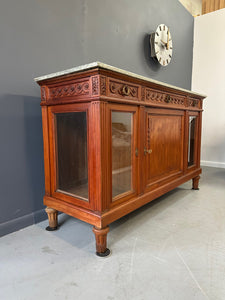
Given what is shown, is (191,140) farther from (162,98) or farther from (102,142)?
(102,142)

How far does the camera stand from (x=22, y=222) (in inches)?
65.7

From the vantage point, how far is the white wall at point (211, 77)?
13.1 ft

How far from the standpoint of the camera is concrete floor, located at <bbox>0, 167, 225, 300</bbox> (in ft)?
3.40

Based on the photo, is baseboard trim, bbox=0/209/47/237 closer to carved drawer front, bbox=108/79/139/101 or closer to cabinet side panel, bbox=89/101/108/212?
cabinet side panel, bbox=89/101/108/212

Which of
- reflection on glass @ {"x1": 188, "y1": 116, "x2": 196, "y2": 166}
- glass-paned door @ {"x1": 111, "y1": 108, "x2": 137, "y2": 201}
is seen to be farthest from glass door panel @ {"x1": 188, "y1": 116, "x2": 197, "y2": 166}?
glass-paned door @ {"x1": 111, "y1": 108, "x2": 137, "y2": 201}

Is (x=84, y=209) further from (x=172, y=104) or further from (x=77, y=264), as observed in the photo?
(x=172, y=104)

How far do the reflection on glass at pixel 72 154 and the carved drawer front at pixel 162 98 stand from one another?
0.56 metres

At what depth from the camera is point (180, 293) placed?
1.02 metres

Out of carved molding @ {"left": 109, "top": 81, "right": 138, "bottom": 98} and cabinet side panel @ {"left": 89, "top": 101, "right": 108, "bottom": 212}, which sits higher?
carved molding @ {"left": 109, "top": 81, "right": 138, "bottom": 98}

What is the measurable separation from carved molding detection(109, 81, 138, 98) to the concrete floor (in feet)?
3.26

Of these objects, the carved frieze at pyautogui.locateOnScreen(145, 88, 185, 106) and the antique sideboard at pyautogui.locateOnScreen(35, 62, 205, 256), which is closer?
the antique sideboard at pyautogui.locateOnScreen(35, 62, 205, 256)

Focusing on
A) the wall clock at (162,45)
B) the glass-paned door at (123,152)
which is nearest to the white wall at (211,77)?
the wall clock at (162,45)

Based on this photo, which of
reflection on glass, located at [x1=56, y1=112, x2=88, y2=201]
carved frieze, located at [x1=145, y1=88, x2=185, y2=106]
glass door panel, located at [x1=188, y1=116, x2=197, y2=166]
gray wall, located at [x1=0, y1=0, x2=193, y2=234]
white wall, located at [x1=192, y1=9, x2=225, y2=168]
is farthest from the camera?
white wall, located at [x1=192, y1=9, x2=225, y2=168]

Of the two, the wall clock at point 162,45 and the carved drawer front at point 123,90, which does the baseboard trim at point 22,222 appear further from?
the wall clock at point 162,45
